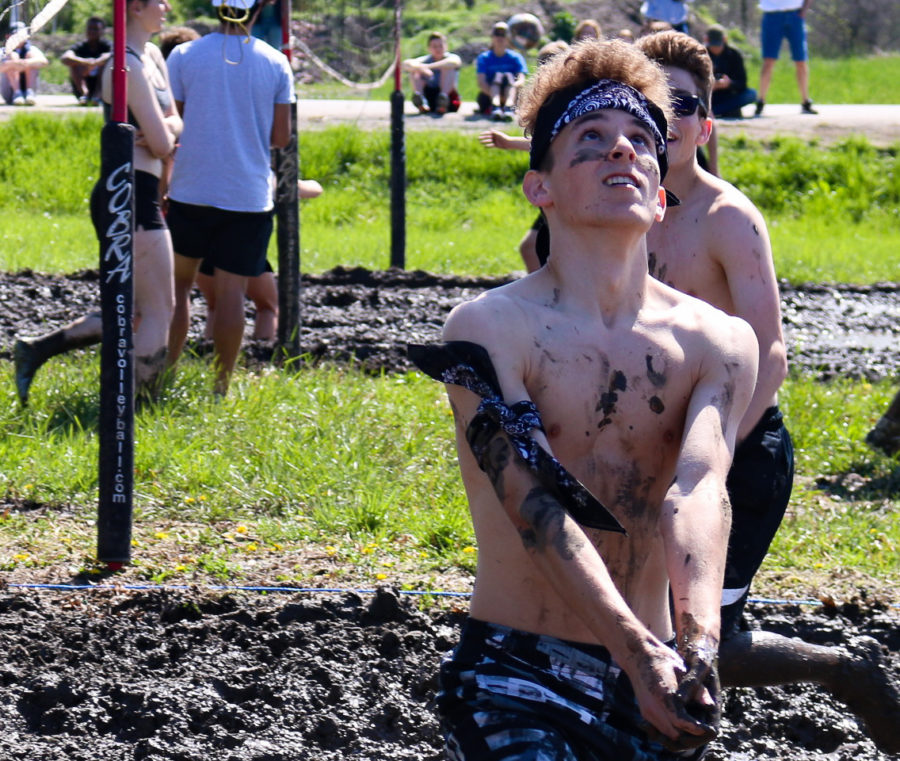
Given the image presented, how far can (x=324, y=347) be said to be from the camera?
28.9ft

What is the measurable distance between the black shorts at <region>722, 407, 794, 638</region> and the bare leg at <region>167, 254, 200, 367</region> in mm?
3929

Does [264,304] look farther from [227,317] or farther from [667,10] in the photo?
[667,10]

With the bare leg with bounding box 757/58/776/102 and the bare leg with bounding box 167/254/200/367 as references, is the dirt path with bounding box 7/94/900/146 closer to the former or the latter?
the bare leg with bounding box 757/58/776/102

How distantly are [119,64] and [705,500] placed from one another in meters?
3.02

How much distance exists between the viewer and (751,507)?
3.99m

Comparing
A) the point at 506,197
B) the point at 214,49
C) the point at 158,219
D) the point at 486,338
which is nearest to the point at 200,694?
the point at 486,338

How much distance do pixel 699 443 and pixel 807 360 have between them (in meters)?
6.74


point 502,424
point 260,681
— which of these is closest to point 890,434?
point 260,681

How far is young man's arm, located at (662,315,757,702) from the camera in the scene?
249 centimetres

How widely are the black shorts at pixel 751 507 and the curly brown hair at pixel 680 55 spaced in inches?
40.4

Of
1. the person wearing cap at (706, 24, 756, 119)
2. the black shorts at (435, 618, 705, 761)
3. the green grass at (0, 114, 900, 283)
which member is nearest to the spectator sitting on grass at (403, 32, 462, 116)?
the green grass at (0, 114, 900, 283)

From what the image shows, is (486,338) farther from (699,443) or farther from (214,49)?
(214,49)

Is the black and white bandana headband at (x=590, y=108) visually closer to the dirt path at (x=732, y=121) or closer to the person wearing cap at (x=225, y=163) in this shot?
the person wearing cap at (x=225, y=163)

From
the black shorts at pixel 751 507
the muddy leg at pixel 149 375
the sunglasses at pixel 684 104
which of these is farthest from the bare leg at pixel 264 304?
the black shorts at pixel 751 507
